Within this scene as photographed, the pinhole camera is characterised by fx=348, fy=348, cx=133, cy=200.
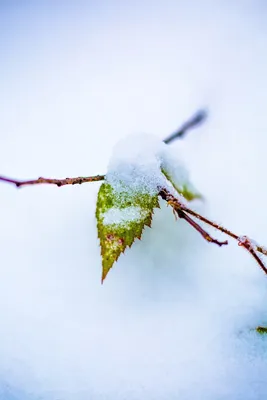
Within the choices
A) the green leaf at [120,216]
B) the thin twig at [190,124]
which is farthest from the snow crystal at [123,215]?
the thin twig at [190,124]

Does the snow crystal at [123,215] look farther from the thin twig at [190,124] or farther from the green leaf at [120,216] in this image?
the thin twig at [190,124]

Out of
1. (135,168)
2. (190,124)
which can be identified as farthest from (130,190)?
(190,124)

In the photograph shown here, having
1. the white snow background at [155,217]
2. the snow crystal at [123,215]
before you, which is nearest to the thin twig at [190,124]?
the white snow background at [155,217]

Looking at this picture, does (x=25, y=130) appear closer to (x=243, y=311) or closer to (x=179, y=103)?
(x=179, y=103)

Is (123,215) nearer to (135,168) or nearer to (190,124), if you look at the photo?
(135,168)

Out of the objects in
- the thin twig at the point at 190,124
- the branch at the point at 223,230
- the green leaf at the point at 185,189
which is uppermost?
the thin twig at the point at 190,124

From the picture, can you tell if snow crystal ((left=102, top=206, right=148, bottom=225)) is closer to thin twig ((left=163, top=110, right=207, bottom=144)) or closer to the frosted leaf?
the frosted leaf

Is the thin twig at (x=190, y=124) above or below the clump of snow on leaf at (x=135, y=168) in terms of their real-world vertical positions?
above
